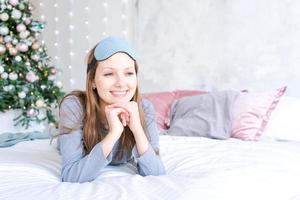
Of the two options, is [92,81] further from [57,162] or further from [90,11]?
[90,11]

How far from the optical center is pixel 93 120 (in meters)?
1.57

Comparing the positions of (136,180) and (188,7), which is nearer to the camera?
(136,180)

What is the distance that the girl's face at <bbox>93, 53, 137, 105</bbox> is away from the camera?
151 centimetres

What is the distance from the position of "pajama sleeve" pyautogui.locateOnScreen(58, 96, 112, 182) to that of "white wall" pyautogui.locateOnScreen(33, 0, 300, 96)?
166cm

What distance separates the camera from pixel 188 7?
10.5 ft

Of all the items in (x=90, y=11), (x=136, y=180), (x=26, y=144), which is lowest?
(x=26, y=144)

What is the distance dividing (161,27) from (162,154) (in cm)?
168

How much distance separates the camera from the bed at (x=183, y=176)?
3.99 feet

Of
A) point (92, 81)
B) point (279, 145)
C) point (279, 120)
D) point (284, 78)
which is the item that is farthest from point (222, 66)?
point (92, 81)

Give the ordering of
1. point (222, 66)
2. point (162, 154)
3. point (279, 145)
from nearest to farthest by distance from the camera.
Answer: point (162, 154)
point (279, 145)
point (222, 66)

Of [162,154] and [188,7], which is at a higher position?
[188,7]

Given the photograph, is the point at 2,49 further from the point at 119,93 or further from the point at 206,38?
the point at 119,93

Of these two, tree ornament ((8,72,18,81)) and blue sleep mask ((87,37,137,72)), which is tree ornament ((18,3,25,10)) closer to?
tree ornament ((8,72,18,81))

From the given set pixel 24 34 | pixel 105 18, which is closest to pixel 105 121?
pixel 24 34
